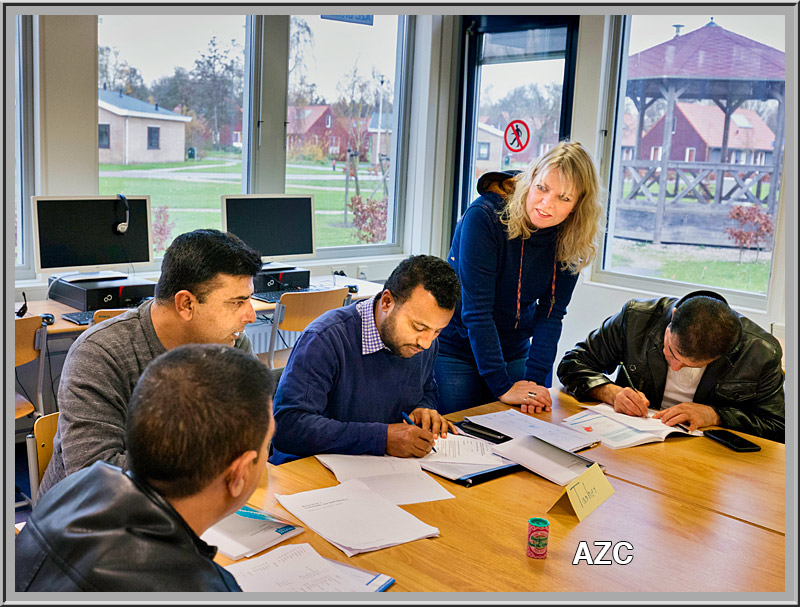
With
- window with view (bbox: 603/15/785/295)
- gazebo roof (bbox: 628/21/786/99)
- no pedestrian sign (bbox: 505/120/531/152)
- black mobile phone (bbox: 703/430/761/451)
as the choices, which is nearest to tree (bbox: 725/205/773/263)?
window with view (bbox: 603/15/785/295)

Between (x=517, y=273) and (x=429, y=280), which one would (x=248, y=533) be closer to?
(x=429, y=280)

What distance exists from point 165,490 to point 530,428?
143cm

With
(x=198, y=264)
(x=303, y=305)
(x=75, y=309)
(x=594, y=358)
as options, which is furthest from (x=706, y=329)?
(x=75, y=309)

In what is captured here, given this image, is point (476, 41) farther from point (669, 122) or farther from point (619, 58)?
point (669, 122)

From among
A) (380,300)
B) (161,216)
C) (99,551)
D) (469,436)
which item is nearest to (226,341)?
(380,300)

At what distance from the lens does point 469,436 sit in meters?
2.17

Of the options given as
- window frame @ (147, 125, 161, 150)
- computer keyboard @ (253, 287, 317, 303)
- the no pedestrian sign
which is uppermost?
the no pedestrian sign

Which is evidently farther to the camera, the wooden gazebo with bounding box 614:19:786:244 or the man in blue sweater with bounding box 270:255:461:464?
the wooden gazebo with bounding box 614:19:786:244

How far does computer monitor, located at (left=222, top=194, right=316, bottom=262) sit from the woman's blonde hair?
2037 millimetres

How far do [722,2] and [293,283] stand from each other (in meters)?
3.37

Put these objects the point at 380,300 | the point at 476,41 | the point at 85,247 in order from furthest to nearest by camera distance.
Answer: the point at 476,41, the point at 85,247, the point at 380,300

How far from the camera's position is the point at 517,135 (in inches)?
204

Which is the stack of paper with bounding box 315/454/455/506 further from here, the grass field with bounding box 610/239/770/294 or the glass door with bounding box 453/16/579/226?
the glass door with bounding box 453/16/579/226

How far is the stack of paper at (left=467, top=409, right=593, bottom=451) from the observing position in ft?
7.13
